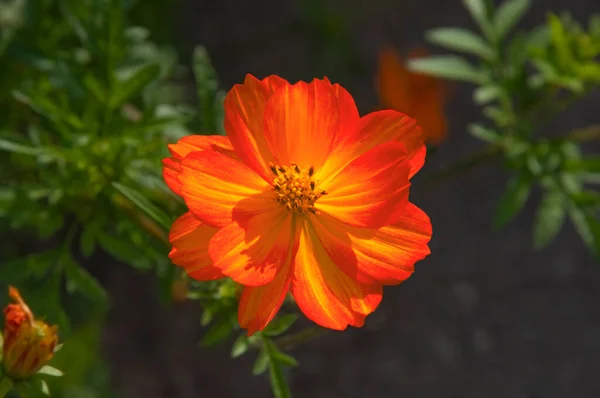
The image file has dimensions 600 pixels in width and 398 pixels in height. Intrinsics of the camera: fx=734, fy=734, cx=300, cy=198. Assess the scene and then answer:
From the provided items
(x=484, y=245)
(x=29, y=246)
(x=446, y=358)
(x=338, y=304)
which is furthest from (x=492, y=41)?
(x=29, y=246)

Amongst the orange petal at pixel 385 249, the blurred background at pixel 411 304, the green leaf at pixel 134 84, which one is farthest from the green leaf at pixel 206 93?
the blurred background at pixel 411 304

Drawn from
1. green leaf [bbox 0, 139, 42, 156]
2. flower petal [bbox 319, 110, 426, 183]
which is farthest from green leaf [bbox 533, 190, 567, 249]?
green leaf [bbox 0, 139, 42, 156]

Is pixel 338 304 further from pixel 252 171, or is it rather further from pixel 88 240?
pixel 88 240

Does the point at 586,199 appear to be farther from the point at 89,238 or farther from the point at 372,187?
the point at 89,238

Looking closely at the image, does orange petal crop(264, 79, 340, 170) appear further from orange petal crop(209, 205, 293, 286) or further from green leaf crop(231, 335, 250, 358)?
green leaf crop(231, 335, 250, 358)

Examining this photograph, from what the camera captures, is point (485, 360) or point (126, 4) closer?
point (126, 4)

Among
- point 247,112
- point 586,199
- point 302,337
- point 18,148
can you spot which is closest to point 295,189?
point 247,112

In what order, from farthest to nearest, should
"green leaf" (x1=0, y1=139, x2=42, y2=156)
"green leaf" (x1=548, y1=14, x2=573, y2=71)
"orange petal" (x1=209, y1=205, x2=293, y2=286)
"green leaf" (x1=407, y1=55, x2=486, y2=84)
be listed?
"green leaf" (x1=407, y1=55, x2=486, y2=84), "green leaf" (x1=548, y1=14, x2=573, y2=71), "green leaf" (x1=0, y1=139, x2=42, y2=156), "orange petal" (x1=209, y1=205, x2=293, y2=286)
